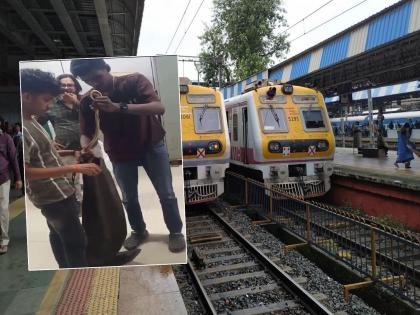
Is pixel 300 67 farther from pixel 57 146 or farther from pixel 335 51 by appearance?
pixel 57 146

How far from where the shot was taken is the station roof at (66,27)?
35.9ft

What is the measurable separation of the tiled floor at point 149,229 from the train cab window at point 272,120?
6726 millimetres

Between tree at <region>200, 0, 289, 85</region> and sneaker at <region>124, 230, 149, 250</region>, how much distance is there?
2505 centimetres

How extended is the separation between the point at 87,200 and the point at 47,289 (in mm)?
2358

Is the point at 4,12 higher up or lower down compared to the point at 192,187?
higher up

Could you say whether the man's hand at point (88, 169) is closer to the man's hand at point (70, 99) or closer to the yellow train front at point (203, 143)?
the man's hand at point (70, 99)

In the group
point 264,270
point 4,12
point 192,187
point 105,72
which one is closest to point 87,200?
point 105,72

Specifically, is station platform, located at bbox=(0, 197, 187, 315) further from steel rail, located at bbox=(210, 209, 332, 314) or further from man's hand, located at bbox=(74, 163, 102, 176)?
man's hand, located at bbox=(74, 163, 102, 176)

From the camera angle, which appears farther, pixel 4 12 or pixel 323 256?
pixel 4 12

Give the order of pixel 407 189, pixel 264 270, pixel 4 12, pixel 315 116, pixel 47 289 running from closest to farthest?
pixel 47 289, pixel 264 270, pixel 407 189, pixel 315 116, pixel 4 12

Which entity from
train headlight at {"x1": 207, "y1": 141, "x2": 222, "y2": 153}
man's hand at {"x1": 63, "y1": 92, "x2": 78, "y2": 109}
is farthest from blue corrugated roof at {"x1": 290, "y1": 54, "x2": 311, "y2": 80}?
man's hand at {"x1": 63, "y1": 92, "x2": 78, "y2": 109}

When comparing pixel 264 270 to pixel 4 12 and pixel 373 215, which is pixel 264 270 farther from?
pixel 4 12

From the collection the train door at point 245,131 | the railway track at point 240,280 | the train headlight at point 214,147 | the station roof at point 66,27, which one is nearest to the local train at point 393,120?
the station roof at point 66,27

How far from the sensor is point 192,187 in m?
8.73
